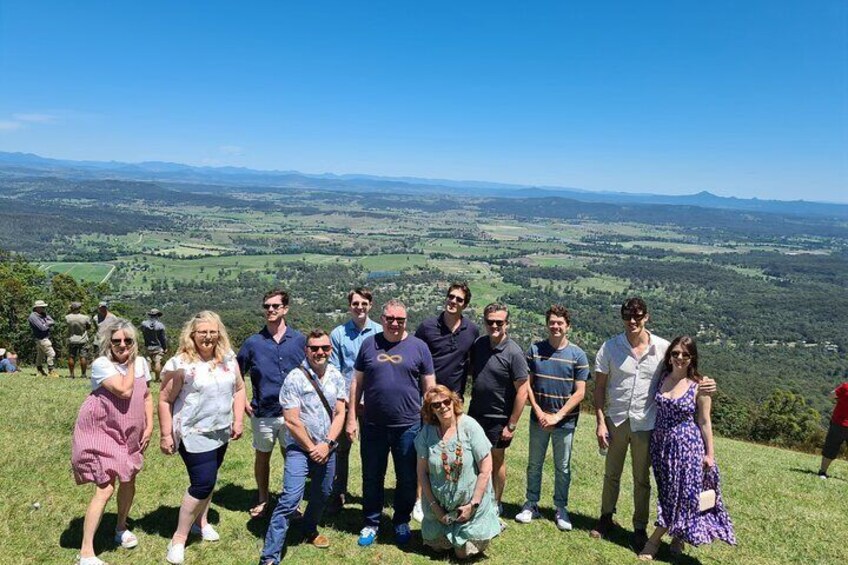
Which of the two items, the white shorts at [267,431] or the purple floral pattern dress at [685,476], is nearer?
the purple floral pattern dress at [685,476]

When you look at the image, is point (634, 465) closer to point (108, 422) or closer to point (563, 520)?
point (563, 520)

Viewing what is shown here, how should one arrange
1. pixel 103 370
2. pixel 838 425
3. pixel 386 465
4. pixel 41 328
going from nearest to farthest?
1. pixel 103 370
2. pixel 386 465
3. pixel 838 425
4. pixel 41 328

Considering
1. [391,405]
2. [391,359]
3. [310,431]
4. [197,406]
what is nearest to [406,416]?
[391,405]

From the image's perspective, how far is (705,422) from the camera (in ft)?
16.2

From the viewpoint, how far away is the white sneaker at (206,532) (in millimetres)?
5012

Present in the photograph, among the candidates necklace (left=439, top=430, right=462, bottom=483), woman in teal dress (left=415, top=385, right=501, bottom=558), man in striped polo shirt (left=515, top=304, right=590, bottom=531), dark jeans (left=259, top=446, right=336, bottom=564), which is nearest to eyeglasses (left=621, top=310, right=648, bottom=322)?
man in striped polo shirt (left=515, top=304, right=590, bottom=531)

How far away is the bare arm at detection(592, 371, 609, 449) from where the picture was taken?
5387 mm

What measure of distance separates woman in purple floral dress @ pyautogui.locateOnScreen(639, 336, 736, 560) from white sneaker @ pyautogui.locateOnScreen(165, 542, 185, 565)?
4622mm

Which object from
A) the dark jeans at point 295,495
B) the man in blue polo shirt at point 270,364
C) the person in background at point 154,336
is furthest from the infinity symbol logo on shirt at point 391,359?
the person in background at point 154,336

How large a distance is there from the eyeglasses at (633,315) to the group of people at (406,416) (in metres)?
0.02

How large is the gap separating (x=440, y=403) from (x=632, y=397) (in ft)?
7.04

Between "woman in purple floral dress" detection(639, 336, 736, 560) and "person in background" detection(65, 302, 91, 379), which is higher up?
"woman in purple floral dress" detection(639, 336, 736, 560)

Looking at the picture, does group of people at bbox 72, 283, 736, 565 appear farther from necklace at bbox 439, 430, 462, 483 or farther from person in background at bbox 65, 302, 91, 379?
person in background at bbox 65, 302, 91, 379

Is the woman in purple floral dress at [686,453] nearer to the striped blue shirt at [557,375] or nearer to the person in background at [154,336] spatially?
the striped blue shirt at [557,375]
